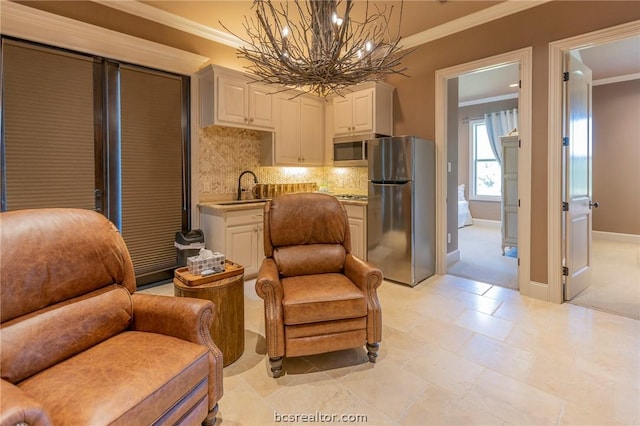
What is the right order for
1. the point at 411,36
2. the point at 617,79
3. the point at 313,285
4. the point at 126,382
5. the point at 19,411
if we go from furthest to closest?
the point at 617,79 < the point at 411,36 < the point at 313,285 < the point at 126,382 < the point at 19,411

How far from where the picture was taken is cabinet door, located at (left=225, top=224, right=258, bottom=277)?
358 centimetres

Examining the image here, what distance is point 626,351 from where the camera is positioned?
2.24 metres

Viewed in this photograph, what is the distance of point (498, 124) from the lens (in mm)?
7043

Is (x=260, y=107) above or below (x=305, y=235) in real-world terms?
above

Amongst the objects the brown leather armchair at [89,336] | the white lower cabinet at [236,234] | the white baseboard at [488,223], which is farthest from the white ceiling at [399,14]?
the white baseboard at [488,223]

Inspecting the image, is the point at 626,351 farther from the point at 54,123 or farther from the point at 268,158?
the point at 54,123

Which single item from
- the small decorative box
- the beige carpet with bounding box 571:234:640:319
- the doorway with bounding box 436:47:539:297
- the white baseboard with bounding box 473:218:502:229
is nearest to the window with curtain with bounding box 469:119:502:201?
the white baseboard with bounding box 473:218:502:229

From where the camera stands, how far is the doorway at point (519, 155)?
10.5 feet

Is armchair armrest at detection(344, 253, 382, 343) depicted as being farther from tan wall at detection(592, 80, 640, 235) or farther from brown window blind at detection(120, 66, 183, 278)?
tan wall at detection(592, 80, 640, 235)

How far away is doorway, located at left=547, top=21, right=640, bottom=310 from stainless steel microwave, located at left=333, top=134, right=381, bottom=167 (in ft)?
6.28

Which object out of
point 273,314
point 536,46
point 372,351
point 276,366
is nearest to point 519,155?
point 536,46

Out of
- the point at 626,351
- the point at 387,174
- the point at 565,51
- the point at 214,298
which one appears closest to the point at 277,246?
the point at 214,298

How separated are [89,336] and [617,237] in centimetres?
777

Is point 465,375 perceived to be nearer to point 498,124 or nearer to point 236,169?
point 236,169
